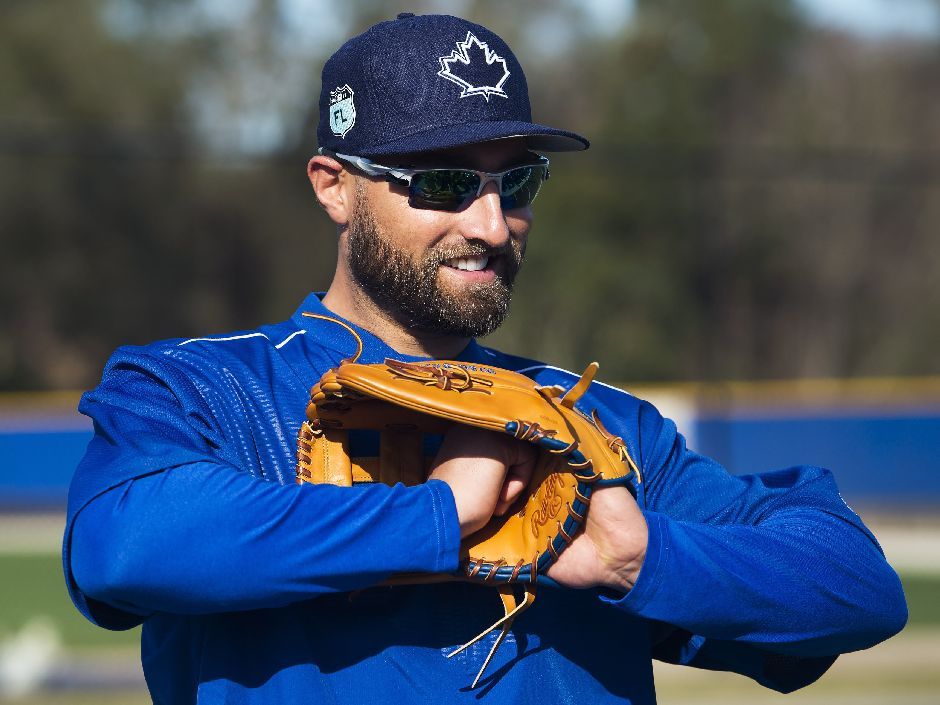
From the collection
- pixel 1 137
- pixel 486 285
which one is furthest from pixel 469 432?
pixel 1 137

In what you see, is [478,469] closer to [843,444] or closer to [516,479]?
[516,479]

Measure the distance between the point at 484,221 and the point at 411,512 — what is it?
20.7 inches

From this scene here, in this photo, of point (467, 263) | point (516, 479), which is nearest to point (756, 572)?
point (516, 479)

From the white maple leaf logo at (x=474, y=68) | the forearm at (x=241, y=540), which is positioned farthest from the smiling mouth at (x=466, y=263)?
the forearm at (x=241, y=540)

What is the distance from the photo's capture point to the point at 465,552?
173 cm

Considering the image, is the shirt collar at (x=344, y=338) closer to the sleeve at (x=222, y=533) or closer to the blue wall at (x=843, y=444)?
the sleeve at (x=222, y=533)

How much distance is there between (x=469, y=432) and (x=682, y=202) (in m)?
22.2

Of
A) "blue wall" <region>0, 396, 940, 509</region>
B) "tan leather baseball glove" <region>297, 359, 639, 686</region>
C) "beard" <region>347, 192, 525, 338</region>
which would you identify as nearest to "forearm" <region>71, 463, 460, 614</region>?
"tan leather baseball glove" <region>297, 359, 639, 686</region>

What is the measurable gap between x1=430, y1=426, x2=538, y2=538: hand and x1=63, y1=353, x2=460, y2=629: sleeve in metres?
0.03

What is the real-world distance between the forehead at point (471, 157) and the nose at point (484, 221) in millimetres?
38

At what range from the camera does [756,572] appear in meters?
1.76

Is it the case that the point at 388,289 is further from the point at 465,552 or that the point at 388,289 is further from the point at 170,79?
the point at 170,79

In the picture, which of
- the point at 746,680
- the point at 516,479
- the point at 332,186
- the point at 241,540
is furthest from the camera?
the point at 746,680

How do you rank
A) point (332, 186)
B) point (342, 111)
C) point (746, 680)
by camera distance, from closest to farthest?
point (342, 111) < point (332, 186) < point (746, 680)
